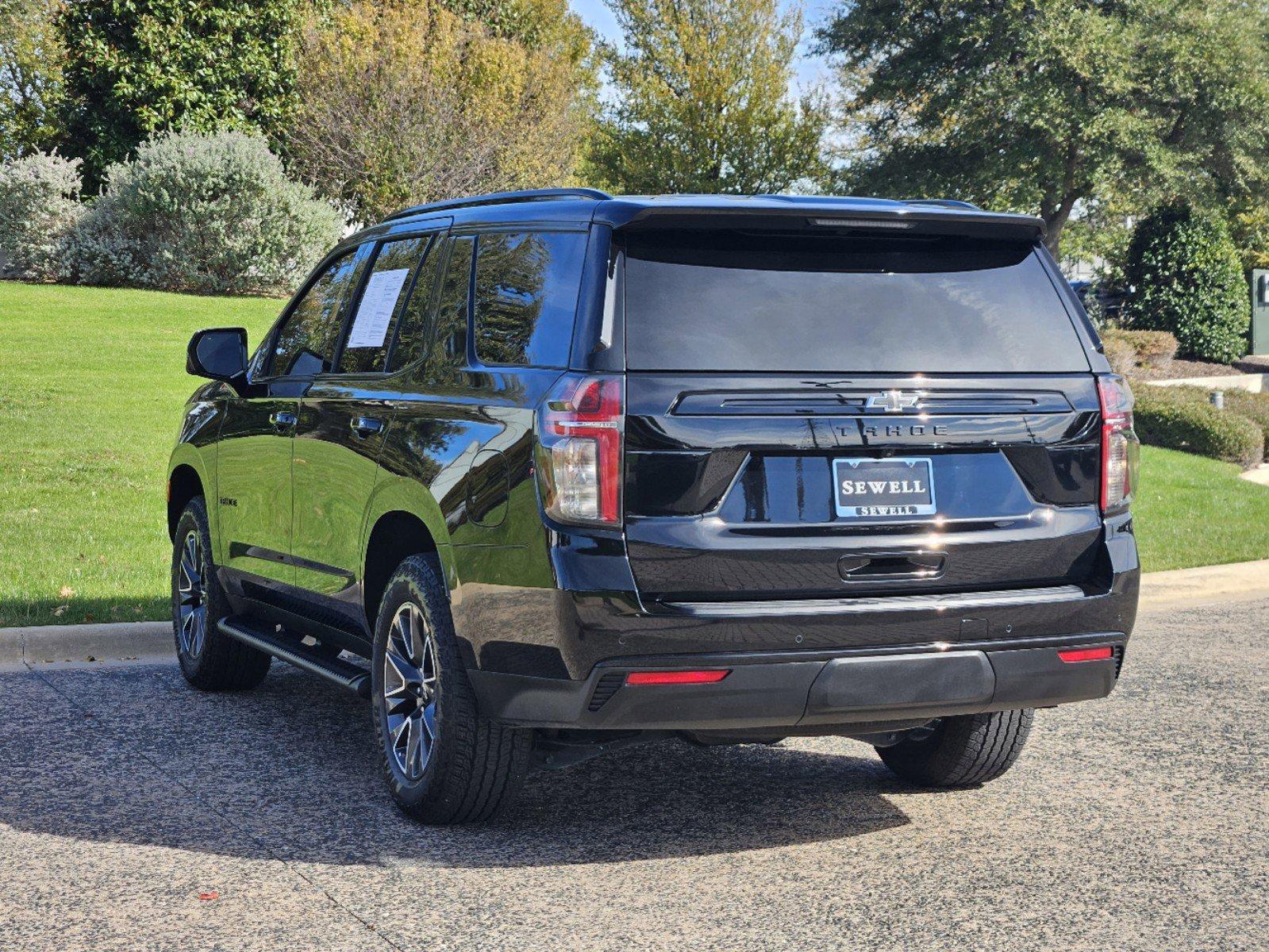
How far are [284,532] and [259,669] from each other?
120 cm

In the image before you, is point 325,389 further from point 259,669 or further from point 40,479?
point 40,479

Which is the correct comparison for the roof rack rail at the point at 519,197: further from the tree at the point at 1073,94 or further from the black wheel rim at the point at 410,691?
the tree at the point at 1073,94

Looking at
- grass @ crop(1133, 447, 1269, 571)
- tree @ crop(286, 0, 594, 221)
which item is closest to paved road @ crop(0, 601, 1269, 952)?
grass @ crop(1133, 447, 1269, 571)

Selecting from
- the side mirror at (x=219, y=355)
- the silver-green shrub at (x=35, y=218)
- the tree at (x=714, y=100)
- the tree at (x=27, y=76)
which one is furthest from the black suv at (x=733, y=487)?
the tree at (x=27, y=76)

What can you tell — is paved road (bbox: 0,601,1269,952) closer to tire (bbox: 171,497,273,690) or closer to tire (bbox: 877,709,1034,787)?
tire (bbox: 877,709,1034,787)

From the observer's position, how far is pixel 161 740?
6367 millimetres

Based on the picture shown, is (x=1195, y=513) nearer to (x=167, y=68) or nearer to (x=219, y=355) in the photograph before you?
(x=219, y=355)

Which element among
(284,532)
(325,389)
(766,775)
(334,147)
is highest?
(334,147)

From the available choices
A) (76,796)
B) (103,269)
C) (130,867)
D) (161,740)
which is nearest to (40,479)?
(161,740)

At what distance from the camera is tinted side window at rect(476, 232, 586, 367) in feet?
15.3

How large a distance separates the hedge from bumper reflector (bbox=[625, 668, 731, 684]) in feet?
53.3

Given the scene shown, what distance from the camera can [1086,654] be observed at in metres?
4.82

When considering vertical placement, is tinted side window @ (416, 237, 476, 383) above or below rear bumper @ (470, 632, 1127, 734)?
above

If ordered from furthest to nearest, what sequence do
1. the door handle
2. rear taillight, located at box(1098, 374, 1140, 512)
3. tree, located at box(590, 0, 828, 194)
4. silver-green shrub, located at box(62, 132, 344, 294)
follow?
tree, located at box(590, 0, 828, 194)
silver-green shrub, located at box(62, 132, 344, 294)
the door handle
rear taillight, located at box(1098, 374, 1140, 512)
